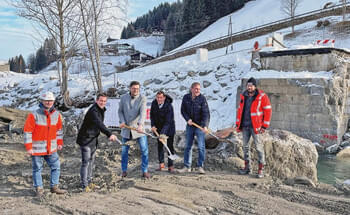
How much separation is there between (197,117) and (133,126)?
1273 millimetres

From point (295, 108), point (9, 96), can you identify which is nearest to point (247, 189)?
point (295, 108)

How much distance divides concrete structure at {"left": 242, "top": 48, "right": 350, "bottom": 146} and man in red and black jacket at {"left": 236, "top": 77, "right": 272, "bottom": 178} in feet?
23.3

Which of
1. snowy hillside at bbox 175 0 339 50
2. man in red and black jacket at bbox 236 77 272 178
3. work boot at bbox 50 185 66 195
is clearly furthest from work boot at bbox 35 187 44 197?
snowy hillside at bbox 175 0 339 50

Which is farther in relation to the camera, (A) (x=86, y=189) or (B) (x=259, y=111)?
(B) (x=259, y=111)

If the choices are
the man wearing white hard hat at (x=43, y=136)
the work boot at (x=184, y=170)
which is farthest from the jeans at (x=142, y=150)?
the man wearing white hard hat at (x=43, y=136)

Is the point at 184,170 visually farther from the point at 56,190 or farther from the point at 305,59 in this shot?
A: the point at 305,59

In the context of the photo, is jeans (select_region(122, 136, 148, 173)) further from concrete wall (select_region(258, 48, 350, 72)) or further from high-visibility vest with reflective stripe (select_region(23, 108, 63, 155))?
concrete wall (select_region(258, 48, 350, 72))

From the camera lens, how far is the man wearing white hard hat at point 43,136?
164 inches

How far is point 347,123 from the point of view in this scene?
38.7 ft

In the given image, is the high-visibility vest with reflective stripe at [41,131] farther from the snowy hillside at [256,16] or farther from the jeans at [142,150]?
the snowy hillside at [256,16]

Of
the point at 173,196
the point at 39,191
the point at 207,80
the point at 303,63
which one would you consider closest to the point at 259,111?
the point at 173,196

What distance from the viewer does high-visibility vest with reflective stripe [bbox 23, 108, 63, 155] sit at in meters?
4.15

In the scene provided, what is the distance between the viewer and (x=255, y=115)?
518 centimetres

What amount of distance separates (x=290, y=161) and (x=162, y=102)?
3105mm
